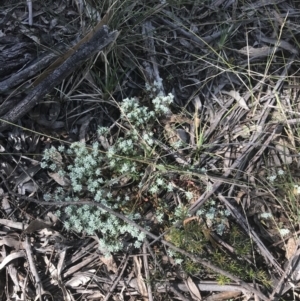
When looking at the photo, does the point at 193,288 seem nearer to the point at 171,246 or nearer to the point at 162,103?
the point at 171,246

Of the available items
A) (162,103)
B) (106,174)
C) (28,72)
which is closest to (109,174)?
(106,174)

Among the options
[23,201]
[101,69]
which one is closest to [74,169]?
[23,201]

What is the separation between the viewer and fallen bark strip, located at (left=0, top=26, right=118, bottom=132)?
2.02 metres

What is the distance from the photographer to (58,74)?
2.04 metres

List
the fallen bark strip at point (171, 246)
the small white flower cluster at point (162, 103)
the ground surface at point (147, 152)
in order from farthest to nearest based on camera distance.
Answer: the small white flower cluster at point (162, 103)
the ground surface at point (147, 152)
the fallen bark strip at point (171, 246)

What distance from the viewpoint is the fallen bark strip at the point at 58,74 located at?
2.02 m

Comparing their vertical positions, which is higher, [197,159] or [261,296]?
[197,159]

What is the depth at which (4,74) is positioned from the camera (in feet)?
6.98

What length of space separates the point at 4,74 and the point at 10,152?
35 cm

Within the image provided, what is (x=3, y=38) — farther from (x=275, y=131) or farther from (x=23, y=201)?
(x=275, y=131)

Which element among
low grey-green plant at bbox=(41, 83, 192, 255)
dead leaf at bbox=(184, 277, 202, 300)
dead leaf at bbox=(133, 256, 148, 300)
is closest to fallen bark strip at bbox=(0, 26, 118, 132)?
low grey-green plant at bbox=(41, 83, 192, 255)

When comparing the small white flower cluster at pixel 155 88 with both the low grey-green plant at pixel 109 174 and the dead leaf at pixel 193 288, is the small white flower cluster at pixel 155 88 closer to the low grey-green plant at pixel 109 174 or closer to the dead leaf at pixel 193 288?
the low grey-green plant at pixel 109 174

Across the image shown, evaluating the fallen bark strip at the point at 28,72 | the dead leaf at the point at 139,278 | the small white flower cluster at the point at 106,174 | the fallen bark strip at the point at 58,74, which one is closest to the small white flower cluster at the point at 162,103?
the small white flower cluster at the point at 106,174

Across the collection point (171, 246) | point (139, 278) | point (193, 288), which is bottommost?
point (193, 288)
